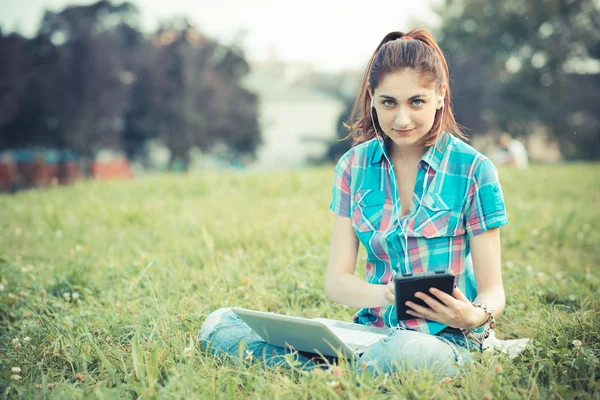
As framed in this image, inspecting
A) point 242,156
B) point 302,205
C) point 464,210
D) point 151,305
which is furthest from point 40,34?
Answer: point 464,210

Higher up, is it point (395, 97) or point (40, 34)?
point (40, 34)

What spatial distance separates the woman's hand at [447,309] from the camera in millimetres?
1825

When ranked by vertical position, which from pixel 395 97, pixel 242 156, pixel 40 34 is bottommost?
pixel 242 156

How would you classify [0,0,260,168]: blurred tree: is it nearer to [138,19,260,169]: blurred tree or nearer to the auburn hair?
[138,19,260,169]: blurred tree

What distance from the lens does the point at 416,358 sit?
1.93 m

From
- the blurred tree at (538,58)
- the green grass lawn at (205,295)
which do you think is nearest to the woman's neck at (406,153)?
the green grass lawn at (205,295)

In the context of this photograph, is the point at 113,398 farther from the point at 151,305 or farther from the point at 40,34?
the point at 40,34

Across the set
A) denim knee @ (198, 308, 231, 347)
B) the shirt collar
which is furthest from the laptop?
the shirt collar

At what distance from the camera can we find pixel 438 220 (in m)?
2.14

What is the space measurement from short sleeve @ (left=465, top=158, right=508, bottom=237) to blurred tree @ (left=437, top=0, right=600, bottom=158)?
1028 inches

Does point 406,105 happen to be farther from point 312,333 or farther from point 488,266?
point 312,333

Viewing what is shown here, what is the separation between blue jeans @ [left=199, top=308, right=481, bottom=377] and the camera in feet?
6.34

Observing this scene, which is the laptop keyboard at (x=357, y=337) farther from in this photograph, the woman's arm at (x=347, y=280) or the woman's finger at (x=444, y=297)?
the woman's finger at (x=444, y=297)

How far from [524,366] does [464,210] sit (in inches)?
24.4
